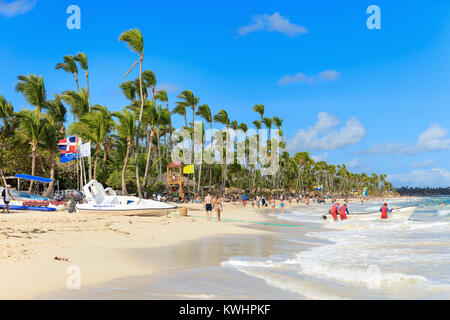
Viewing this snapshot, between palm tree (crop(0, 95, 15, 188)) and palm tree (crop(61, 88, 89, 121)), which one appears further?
palm tree (crop(61, 88, 89, 121))

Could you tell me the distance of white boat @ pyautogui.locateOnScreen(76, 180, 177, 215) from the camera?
18859mm

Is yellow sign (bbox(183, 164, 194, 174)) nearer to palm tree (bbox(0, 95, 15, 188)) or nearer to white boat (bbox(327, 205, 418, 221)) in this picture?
palm tree (bbox(0, 95, 15, 188))

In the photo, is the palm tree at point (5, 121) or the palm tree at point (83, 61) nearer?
the palm tree at point (5, 121)

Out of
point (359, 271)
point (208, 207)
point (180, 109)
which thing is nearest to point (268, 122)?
point (180, 109)

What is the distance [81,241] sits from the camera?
1012 centimetres

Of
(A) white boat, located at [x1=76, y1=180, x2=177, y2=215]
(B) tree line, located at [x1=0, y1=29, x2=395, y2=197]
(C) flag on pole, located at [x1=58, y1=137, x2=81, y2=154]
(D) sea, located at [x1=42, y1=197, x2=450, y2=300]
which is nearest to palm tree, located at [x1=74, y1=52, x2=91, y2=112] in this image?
(B) tree line, located at [x1=0, y1=29, x2=395, y2=197]

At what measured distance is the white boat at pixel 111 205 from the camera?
61.9 feet

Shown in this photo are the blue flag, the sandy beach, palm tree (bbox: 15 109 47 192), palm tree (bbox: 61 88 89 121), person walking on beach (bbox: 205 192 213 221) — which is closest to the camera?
the sandy beach

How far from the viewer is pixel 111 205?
18984mm

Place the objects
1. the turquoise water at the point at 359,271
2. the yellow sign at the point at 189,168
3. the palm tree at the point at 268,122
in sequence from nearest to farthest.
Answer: the turquoise water at the point at 359,271 → the yellow sign at the point at 189,168 → the palm tree at the point at 268,122

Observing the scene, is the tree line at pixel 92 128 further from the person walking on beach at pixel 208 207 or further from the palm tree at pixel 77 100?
the person walking on beach at pixel 208 207

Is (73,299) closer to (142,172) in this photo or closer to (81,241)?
(81,241)

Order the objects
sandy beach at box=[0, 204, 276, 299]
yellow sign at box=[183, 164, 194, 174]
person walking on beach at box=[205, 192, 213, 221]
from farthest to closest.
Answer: yellow sign at box=[183, 164, 194, 174], person walking on beach at box=[205, 192, 213, 221], sandy beach at box=[0, 204, 276, 299]

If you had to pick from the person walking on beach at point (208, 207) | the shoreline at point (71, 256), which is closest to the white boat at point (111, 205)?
the person walking on beach at point (208, 207)
